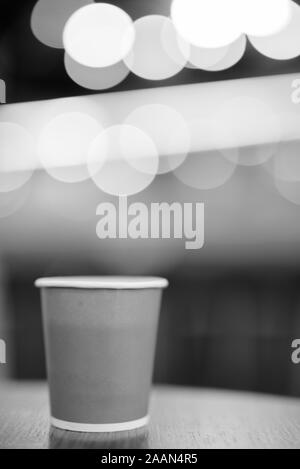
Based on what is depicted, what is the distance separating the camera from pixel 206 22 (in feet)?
5.01

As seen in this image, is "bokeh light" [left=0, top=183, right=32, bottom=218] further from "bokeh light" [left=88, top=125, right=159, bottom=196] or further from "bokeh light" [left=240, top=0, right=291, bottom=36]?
"bokeh light" [left=240, top=0, right=291, bottom=36]

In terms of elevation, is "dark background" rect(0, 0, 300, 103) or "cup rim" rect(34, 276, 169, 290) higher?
"dark background" rect(0, 0, 300, 103)

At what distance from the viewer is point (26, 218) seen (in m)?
1.62

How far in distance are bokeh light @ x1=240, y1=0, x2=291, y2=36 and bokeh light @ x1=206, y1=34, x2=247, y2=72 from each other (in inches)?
1.3

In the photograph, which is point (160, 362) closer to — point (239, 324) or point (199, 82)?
point (239, 324)

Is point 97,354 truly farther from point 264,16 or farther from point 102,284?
point 264,16

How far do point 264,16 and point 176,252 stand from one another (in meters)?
0.70

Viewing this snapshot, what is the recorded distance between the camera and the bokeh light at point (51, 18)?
147 centimetres

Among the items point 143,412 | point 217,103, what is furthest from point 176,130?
point 143,412

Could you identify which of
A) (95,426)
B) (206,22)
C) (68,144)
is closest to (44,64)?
(68,144)

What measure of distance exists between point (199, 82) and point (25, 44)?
49 cm

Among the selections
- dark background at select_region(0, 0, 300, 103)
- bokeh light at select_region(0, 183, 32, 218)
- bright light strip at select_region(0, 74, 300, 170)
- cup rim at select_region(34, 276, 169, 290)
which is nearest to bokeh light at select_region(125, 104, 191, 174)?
bright light strip at select_region(0, 74, 300, 170)

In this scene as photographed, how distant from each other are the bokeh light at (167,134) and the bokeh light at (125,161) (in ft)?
0.07

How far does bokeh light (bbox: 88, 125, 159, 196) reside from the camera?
1550 mm
